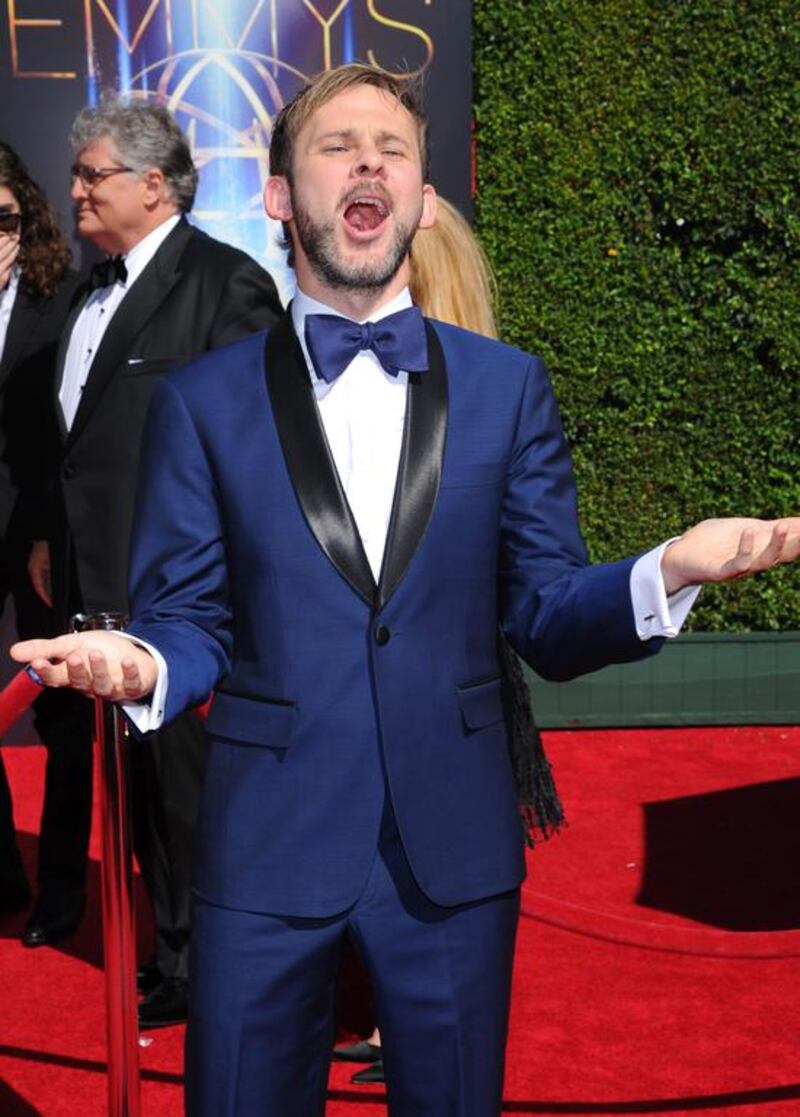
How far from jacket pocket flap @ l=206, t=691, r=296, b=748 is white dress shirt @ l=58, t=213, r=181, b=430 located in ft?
8.54

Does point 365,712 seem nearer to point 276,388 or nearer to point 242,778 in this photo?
point 242,778

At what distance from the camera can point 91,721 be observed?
553 cm

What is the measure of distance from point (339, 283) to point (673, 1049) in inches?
102

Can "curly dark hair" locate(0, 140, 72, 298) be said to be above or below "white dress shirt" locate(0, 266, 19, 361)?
above

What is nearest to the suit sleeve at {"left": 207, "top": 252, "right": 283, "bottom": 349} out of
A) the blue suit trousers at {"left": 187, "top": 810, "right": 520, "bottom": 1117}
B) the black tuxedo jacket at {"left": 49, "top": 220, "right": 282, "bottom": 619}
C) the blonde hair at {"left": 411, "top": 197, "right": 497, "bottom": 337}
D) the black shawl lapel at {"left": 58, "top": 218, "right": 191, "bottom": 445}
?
the black tuxedo jacket at {"left": 49, "top": 220, "right": 282, "bottom": 619}

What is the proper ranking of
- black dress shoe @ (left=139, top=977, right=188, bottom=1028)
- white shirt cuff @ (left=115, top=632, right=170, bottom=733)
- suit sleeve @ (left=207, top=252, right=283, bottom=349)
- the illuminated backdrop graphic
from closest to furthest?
white shirt cuff @ (left=115, top=632, right=170, bottom=733) < black dress shoe @ (left=139, top=977, right=188, bottom=1028) < suit sleeve @ (left=207, top=252, right=283, bottom=349) < the illuminated backdrop graphic

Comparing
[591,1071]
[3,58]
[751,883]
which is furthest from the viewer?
[3,58]

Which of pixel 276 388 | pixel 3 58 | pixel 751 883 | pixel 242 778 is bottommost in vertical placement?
pixel 751 883

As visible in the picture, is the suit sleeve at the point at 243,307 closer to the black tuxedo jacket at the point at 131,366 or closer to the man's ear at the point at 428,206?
the black tuxedo jacket at the point at 131,366

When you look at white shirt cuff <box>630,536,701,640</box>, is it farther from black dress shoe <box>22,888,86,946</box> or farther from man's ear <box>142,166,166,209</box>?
black dress shoe <box>22,888,86,946</box>

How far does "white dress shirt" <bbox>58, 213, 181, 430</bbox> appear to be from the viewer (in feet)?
16.6

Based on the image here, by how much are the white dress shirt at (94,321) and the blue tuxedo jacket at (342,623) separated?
97.9 inches

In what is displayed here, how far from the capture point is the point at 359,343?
2609mm

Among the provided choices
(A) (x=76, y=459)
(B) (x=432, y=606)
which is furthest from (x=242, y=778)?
(A) (x=76, y=459)
